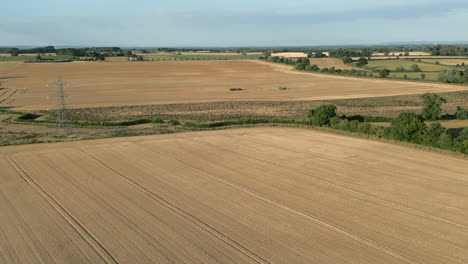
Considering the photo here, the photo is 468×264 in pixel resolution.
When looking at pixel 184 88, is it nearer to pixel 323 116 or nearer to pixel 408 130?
pixel 323 116

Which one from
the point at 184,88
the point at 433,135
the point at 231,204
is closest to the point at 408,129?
the point at 433,135

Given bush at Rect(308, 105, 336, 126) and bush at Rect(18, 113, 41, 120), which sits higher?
bush at Rect(308, 105, 336, 126)

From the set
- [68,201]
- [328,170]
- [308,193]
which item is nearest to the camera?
[68,201]

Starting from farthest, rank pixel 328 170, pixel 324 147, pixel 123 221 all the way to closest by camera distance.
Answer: pixel 324 147
pixel 328 170
pixel 123 221

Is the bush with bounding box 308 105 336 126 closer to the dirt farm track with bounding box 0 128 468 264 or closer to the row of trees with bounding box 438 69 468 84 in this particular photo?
the dirt farm track with bounding box 0 128 468 264

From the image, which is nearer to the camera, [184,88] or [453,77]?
[184,88]

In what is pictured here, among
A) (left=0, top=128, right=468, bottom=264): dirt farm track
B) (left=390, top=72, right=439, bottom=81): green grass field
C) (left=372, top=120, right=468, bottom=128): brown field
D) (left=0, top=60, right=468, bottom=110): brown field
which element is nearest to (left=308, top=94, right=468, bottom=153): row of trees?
(left=0, top=128, right=468, bottom=264): dirt farm track

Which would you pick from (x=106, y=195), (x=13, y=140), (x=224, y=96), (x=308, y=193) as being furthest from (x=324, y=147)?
(x=224, y=96)

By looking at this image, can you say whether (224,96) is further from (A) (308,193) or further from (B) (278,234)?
(B) (278,234)

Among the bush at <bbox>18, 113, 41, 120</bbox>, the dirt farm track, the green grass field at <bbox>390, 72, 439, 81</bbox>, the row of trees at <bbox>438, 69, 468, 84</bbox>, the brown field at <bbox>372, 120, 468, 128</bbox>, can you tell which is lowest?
the green grass field at <bbox>390, 72, 439, 81</bbox>
